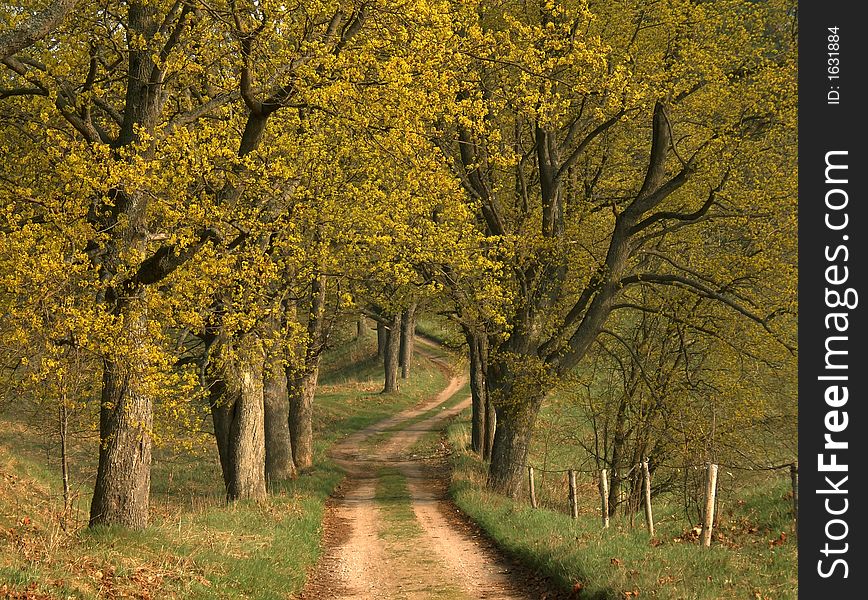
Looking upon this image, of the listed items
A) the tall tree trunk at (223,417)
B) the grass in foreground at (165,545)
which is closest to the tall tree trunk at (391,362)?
the grass in foreground at (165,545)

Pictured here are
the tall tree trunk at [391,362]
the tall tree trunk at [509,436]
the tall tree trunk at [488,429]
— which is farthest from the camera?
the tall tree trunk at [391,362]

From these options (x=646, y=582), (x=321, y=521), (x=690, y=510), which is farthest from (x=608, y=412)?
(x=646, y=582)

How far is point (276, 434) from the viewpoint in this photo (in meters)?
25.5

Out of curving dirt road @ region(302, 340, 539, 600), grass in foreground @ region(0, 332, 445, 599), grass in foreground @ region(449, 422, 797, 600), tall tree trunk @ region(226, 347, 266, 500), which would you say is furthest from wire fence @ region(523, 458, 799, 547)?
tall tree trunk @ region(226, 347, 266, 500)

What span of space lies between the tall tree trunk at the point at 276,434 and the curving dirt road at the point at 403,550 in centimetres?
196

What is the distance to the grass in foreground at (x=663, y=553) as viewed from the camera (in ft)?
32.6

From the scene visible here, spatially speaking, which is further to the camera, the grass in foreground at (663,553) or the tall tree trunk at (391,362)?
the tall tree trunk at (391,362)

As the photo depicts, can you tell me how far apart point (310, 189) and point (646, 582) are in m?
9.41

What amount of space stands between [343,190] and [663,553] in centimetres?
916

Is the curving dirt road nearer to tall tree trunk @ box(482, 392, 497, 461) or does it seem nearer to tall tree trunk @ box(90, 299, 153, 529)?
tall tree trunk @ box(482, 392, 497, 461)

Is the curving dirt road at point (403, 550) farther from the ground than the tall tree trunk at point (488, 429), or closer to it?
closer to it

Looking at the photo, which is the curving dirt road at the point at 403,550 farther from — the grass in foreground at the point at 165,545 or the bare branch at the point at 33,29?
the bare branch at the point at 33,29

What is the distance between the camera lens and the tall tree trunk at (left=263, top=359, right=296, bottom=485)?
25109 millimetres

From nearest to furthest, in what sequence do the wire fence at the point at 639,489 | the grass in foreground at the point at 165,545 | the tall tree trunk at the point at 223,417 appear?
the grass in foreground at the point at 165,545, the wire fence at the point at 639,489, the tall tree trunk at the point at 223,417
